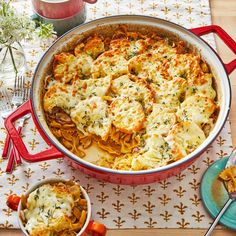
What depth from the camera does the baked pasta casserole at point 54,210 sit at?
59.3 inches

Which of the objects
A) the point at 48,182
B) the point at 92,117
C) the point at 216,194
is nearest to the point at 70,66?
the point at 92,117

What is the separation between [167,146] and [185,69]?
35 centimetres

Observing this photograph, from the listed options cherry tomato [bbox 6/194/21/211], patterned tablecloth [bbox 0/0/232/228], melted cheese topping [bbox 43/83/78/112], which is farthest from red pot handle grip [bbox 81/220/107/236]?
melted cheese topping [bbox 43/83/78/112]

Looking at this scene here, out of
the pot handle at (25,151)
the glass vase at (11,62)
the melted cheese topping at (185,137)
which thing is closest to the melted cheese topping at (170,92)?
the melted cheese topping at (185,137)

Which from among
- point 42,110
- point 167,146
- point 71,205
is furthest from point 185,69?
point 71,205

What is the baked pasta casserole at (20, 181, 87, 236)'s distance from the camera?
1506mm

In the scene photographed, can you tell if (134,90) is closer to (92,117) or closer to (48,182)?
(92,117)

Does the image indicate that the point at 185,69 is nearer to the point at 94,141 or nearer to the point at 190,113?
the point at 190,113

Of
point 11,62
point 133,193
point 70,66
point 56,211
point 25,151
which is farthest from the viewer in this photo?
point 11,62

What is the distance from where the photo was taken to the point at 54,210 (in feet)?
5.03

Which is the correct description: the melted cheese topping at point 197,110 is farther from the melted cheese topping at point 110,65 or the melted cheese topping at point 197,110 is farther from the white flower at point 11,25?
the white flower at point 11,25

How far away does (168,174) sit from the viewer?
1649mm

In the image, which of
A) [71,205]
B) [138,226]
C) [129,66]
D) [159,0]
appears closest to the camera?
[71,205]

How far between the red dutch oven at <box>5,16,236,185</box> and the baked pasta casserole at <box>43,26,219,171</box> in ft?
0.11
